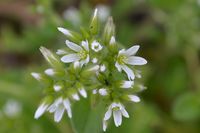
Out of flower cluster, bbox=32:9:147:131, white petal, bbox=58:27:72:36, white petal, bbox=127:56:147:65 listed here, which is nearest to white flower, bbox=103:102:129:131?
flower cluster, bbox=32:9:147:131

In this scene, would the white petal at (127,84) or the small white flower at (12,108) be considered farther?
the small white flower at (12,108)

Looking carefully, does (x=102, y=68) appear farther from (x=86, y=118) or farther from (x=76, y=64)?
(x=86, y=118)

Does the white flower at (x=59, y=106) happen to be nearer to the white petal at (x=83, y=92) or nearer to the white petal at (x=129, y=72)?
the white petal at (x=83, y=92)

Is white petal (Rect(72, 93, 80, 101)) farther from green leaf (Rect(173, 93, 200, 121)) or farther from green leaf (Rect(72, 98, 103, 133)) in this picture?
green leaf (Rect(173, 93, 200, 121))

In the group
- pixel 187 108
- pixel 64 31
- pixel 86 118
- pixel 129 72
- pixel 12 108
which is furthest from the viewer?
pixel 12 108

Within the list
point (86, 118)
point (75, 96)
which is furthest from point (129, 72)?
point (86, 118)

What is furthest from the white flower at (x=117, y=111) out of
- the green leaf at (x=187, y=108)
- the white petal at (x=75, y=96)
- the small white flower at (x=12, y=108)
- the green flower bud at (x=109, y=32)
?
the small white flower at (x=12, y=108)
